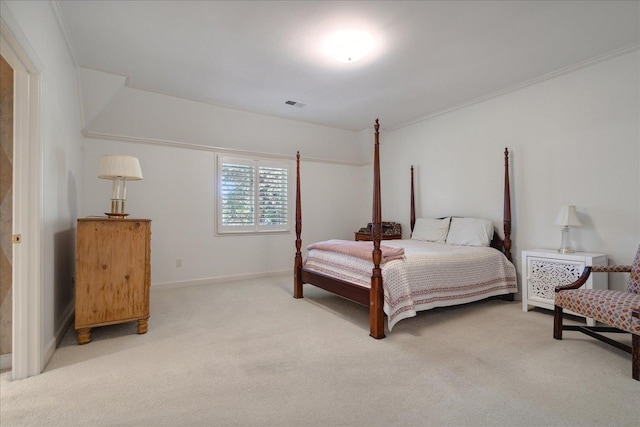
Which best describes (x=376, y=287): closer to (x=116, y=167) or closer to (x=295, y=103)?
(x=116, y=167)

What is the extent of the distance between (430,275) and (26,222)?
10.7 ft

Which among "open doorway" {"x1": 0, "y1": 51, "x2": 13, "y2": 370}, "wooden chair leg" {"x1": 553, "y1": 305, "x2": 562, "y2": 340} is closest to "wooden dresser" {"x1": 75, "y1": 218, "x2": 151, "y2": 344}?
"open doorway" {"x1": 0, "y1": 51, "x2": 13, "y2": 370}

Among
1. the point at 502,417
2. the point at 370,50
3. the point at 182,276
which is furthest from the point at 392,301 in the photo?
the point at 182,276

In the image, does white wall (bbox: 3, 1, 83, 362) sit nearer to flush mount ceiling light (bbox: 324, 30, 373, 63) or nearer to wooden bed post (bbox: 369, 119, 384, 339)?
flush mount ceiling light (bbox: 324, 30, 373, 63)

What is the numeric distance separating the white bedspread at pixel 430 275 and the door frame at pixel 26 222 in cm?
254

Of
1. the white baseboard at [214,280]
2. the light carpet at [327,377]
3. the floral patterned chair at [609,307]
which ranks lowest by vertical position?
the light carpet at [327,377]

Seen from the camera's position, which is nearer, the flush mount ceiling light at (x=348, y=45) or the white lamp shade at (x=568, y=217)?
the flush mount ceiling light at (x=348, y=45)

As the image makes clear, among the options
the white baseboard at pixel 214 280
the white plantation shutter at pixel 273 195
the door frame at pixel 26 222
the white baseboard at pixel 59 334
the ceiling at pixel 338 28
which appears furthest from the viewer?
the white plantation shutter at pixel 273 195

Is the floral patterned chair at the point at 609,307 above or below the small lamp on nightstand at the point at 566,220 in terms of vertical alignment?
below

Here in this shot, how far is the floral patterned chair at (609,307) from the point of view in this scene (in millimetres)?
2049

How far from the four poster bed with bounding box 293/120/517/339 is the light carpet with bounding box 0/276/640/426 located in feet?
0.88

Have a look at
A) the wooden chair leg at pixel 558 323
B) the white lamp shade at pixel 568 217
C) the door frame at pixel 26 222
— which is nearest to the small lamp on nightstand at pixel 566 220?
the white lamp shade at pixel 568 217

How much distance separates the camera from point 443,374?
2.10 meters

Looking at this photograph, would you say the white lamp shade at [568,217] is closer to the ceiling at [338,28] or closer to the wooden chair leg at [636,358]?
the wooden chair leg at [636,358]
